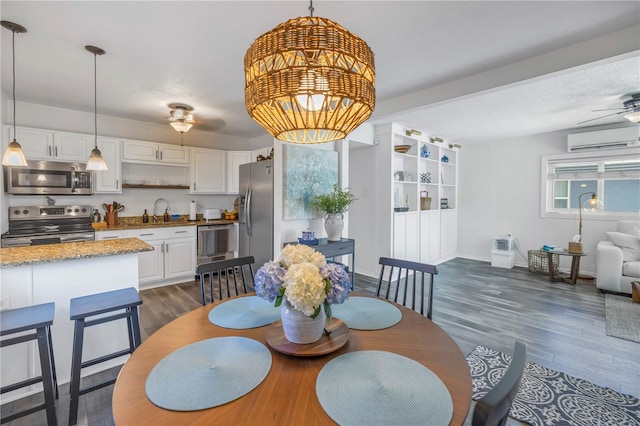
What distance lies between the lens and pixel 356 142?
176 inches

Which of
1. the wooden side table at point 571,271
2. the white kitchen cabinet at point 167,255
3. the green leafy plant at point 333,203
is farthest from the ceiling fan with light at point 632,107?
the white kitchen cabinet at point 167,255

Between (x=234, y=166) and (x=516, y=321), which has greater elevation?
(x=234, y=166)

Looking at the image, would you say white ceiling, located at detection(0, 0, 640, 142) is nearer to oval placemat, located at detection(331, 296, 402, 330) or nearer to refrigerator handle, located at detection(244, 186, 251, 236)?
refrigerator handle, located at detection(244, 186, 251, 236)

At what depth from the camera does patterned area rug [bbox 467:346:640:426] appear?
177 cm

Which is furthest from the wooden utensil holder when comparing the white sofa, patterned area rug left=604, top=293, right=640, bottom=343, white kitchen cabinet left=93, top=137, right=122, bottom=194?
the white sofa

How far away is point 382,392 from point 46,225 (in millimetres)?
4589

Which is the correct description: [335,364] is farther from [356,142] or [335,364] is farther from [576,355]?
[356,142]

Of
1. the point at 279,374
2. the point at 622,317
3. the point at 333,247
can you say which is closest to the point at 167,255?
the point at 333,247

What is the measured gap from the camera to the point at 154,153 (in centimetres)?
443

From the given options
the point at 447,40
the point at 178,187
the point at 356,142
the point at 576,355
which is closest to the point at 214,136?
the point at 178,187

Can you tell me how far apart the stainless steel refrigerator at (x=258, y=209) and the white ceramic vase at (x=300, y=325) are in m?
2.59

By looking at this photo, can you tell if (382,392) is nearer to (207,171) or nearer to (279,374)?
(279,374)

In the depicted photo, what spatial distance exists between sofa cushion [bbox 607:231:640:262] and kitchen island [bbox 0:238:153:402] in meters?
5.92

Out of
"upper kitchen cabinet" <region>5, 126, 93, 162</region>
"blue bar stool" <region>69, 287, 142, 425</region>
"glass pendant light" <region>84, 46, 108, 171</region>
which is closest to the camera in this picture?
"blue bar stool" <region>69, 287, 142, 425</region>
